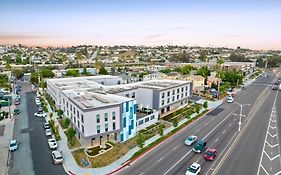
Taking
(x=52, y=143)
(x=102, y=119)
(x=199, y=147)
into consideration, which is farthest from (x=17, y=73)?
(x=199, y=147)

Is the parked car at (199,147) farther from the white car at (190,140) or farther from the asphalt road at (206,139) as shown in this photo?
the white car at (190,140)

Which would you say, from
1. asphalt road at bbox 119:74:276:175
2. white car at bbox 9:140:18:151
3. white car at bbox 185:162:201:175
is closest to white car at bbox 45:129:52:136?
white car at bbox 9:140:18:151

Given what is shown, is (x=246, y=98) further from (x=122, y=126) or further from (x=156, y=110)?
(x=122, y=126)

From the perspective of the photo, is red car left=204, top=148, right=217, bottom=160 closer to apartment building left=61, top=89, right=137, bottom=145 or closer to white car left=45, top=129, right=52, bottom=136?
apartment building left=61, top=89, right=137, bottom=145

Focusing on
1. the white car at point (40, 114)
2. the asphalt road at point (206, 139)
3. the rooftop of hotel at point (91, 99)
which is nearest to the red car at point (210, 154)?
the asphalt road at point (206, 139)

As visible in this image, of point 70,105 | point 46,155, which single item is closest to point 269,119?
point 70,105

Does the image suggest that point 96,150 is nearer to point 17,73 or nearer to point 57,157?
point 57,157

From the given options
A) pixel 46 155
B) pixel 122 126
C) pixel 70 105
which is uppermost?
pixel 70 105
